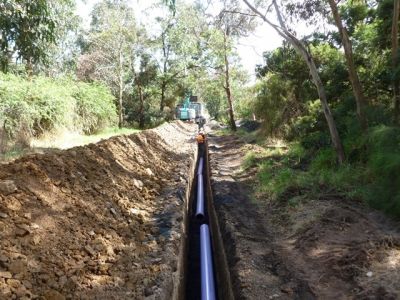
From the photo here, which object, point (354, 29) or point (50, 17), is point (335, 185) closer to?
point (50, 17)

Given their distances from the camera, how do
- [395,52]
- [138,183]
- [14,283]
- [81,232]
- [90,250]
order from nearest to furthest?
[14,283] → [90,250] → [81,232] → [138,183] → [395,52]

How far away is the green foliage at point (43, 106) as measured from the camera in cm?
1242

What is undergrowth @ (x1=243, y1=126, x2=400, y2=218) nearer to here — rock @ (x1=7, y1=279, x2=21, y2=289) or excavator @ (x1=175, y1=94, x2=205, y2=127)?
rock @ (x1=7, y1=279, x2=21, y2=289)

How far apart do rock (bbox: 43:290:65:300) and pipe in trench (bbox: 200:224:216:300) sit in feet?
8.90

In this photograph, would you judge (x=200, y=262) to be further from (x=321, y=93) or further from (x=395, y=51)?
(x=395, y=51)

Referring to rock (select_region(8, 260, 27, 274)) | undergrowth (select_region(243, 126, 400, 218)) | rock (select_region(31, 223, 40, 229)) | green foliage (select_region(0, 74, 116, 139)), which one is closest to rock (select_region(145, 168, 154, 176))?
undergrowth (select_region(243, 126, 400, 218))

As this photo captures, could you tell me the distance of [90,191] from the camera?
7.14 metres

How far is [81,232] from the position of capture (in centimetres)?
578

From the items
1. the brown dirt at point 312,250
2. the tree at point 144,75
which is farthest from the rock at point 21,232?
the tree at point 144,75

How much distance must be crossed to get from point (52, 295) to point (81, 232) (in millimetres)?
1634

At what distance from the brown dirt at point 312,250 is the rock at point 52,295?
2.46 m

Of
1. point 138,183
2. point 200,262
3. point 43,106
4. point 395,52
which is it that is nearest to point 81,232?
point 200,262

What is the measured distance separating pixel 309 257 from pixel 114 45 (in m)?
27.3

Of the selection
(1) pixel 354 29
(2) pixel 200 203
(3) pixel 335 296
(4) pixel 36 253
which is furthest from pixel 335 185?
(1) pixel 354 29
